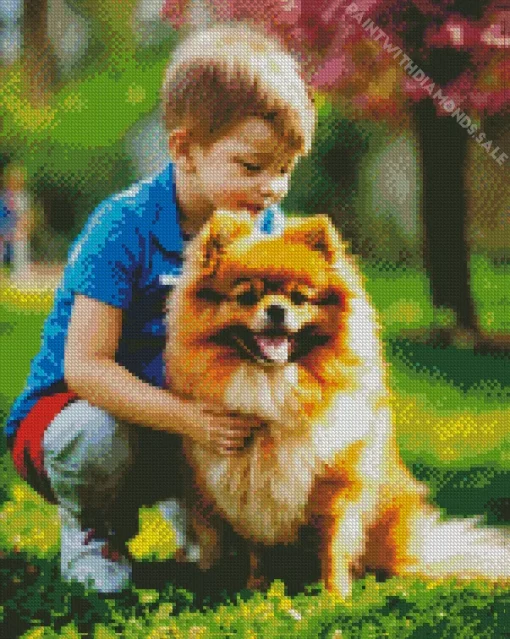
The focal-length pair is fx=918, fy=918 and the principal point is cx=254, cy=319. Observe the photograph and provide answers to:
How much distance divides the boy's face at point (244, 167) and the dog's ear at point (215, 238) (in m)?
0.12

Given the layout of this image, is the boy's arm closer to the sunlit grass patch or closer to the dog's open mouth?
the dog's open mouth

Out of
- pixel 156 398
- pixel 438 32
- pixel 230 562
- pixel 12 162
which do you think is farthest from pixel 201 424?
pixel 12 162

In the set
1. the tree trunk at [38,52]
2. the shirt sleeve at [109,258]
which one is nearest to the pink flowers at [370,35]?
the shirt sleeve at [109,258]

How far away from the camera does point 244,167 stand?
1758 mm

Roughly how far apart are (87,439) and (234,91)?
2.40ft

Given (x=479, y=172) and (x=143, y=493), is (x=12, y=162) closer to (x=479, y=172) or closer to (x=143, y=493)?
(x=479, y=172)

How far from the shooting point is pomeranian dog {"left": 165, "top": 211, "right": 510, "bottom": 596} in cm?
165

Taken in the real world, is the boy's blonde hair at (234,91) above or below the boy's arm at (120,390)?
above

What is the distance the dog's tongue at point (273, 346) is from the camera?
1657 mm

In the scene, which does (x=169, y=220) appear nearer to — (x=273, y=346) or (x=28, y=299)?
(x=273, y=346)

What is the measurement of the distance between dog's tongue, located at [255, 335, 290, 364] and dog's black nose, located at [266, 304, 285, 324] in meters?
0.06

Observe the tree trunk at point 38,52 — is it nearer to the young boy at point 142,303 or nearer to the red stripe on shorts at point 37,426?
the young boy at point 142,303

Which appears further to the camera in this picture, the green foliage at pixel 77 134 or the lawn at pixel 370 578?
the green foliage at pixel 77 134

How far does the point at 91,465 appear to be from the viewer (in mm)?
1812
